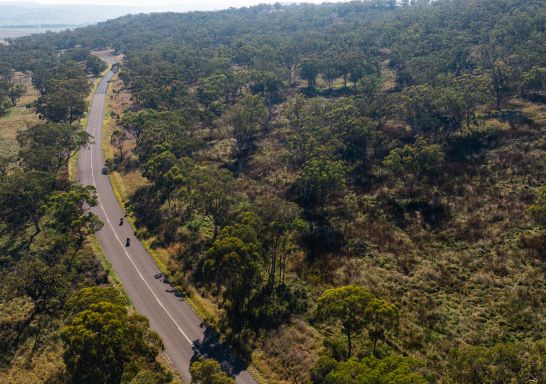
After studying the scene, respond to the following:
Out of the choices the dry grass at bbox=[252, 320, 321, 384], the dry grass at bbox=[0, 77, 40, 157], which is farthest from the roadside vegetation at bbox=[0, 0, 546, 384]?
the dry grass at bbox=[0, 77, 40, 157]

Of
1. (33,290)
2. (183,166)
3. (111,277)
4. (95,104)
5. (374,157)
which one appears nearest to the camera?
(33,290)

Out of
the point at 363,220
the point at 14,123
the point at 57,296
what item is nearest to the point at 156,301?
the point at 57,296

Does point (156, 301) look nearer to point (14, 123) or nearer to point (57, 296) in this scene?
point (57, 296)

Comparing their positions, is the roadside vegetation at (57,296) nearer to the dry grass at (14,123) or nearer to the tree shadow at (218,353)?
the tree shadow at (218,353)

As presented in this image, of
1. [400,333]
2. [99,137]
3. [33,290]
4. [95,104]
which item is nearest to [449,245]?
[400,333]

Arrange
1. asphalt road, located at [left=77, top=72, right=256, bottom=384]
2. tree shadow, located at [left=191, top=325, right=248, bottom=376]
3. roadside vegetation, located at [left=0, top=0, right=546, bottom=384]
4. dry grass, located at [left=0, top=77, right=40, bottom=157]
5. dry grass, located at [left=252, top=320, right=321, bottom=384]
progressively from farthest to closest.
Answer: dry grass, located at [left=0, top=77, right=40, bottom=157] → asphalt road, located at [left=77, top=72, right=256, bottom=384] → tree shadow, located at [left=191, top=325, right=248, bottom=376] → roadside vegetation, located at [left=0, top=0, right=546, bottom=384] → dry grass, located at [left=252, top=320, right=321, bottom=384]

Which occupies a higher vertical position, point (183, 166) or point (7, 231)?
point (183, 166)

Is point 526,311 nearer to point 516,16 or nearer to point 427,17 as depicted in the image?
point 516,16

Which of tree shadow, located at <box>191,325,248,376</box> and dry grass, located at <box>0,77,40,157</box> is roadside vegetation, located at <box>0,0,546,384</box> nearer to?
tree shadow, located at <box>191,325,248,376</box>

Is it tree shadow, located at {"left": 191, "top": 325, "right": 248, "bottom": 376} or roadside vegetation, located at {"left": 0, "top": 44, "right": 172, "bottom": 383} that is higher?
roadside vegetation, located at {"left": 0, "top": 44, "right": 172, "bottom": 383}
